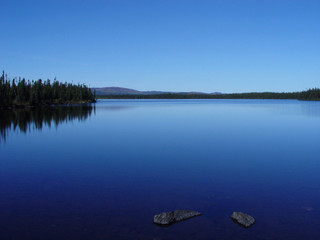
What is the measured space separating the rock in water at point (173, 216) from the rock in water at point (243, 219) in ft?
3.21

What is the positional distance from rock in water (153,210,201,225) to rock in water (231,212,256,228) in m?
0.98

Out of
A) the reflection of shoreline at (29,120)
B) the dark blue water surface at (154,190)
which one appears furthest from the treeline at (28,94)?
the dark blue water surface at (154,190)

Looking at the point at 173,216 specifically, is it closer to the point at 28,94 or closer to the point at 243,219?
the point at 243,219

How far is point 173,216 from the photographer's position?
797 cm

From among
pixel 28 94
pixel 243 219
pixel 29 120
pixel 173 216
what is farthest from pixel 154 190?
pixel 28 94

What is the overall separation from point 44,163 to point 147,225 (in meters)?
8.96

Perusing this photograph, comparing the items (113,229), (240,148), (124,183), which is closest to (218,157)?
(240,148)

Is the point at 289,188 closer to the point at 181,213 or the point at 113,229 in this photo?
the point at 181,213

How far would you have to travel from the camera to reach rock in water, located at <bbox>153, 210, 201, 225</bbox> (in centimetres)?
782

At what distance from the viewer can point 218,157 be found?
16016 mm

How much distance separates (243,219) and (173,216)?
6.05 ft

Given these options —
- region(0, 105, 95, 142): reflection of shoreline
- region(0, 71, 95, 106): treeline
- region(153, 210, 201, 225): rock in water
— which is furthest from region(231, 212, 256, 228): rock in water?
region(0, 71, 95, 106): treeline

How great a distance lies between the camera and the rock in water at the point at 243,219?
25.3ft

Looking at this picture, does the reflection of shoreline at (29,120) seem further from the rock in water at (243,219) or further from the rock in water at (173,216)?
the rock in water at (243,219)
